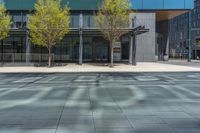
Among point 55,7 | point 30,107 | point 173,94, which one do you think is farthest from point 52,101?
point 55,7

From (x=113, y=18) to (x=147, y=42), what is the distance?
620 inches

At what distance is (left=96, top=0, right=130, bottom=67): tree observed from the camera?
36656mm

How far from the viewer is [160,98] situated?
41.8 ft

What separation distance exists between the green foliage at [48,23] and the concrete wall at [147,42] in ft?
56.1

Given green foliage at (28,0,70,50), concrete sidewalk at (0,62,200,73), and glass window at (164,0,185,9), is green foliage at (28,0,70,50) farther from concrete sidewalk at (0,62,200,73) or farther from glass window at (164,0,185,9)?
glass window at (164,0,185,9)

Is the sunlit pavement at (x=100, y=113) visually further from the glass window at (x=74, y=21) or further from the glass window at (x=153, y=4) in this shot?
the glass window at (x=153, y=4)

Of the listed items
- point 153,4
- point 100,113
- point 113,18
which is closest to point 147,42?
point 153,4

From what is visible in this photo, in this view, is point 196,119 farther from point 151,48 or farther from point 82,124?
point 151,48

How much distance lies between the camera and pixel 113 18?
36.7 metres

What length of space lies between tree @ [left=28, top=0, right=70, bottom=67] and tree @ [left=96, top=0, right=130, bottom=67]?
3800 millimetres

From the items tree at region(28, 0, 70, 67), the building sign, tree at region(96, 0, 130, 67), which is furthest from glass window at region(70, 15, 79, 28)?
tree at region(96, 0, 130, 67)

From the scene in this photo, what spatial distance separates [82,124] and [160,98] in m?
5.26

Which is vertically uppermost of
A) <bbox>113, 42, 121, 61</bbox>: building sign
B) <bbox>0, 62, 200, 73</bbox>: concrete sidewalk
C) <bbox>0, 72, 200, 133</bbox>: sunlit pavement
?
<bbox>113, 42, 121, 61</bbox>: building sign

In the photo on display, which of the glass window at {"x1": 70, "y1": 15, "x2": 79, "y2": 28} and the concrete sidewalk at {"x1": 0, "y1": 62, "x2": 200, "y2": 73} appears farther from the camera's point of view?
the glass window at {"x1": 70, "y1": 15, "x2": 79, "y2": 28}
